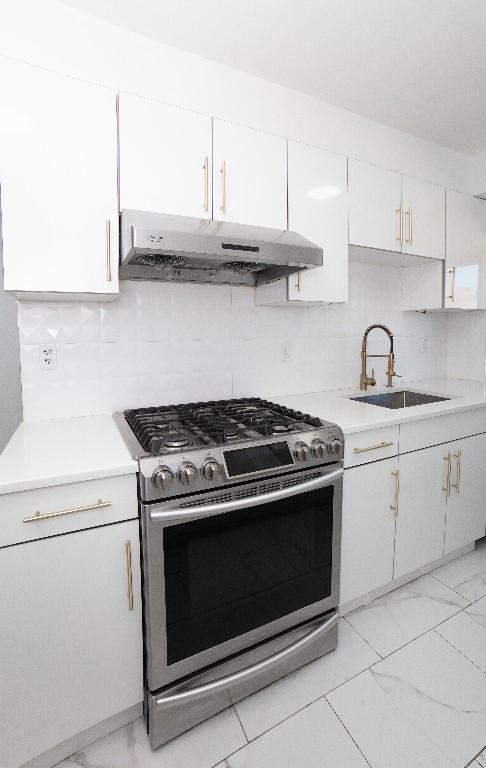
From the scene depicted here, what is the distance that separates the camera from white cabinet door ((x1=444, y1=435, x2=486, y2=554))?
2.16 metres

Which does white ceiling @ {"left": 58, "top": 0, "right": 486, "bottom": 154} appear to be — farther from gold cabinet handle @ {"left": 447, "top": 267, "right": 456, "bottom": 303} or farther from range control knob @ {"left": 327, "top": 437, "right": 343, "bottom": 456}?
range control knob @ {"left": 327, "top": 437, "right": 343, "bottom": 456}

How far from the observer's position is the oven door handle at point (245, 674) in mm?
1244

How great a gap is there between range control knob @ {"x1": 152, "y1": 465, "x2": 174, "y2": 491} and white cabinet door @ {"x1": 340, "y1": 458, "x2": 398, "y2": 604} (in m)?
0.84

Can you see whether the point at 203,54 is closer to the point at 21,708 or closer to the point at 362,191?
the point at 362,191

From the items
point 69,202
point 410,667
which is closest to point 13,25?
point 69,202

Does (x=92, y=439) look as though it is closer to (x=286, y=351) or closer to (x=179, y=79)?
(x=286, y=351)

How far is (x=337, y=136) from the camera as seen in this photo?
1.98 meters

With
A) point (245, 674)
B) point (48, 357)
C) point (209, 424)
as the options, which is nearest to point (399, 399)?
point (209, 424)

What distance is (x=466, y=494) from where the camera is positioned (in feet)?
7.31

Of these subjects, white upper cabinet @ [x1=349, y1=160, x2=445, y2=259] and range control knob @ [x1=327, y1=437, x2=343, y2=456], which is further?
white upper cabinet @ [x1=349, y1=160, x2=445, y2=259]

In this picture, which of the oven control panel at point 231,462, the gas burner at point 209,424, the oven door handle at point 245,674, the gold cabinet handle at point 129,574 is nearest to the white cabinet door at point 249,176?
the gas burner at point 209,424

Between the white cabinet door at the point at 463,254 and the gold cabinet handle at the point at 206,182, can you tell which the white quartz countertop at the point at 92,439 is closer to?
the white cabinet door at the point at 463,254

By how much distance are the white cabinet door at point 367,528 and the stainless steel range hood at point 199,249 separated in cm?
96

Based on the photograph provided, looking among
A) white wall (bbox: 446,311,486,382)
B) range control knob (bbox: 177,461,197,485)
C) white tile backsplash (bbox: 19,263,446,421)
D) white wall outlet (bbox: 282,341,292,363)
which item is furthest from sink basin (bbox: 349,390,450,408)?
range control knob (bbox: 177,461,197,485)
